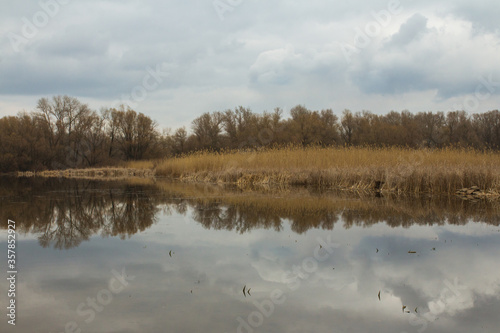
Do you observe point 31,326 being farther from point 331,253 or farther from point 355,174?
point 355,174

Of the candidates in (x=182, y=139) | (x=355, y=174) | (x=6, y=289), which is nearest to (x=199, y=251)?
(x=6, y=289)

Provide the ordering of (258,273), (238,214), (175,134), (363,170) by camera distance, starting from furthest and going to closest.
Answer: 1. (175,134)
2. (363,170)
3. (238,214)
4. (258,273)

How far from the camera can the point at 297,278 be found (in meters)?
3.64

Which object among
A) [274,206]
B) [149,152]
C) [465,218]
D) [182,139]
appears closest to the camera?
[465,218]

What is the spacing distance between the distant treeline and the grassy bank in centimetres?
1989

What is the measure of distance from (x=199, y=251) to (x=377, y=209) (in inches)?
186

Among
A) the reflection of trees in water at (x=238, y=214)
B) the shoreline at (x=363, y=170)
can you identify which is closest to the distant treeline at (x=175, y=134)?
the shoreline at (x=363, y=170)

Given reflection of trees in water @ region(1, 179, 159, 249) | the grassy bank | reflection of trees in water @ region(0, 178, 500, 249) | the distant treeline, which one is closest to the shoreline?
the grassy bank

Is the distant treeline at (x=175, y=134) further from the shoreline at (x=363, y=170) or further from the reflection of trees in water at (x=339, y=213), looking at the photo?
the reflection of trees in water at (x=339, y=213)

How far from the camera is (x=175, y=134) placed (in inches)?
2034

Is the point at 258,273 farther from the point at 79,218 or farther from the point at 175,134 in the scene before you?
the point at 175,134

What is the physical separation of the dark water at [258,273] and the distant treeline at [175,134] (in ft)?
105

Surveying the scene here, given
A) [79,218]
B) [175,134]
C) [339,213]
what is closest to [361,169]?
[339,213]

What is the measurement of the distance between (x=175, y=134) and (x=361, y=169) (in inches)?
1607
